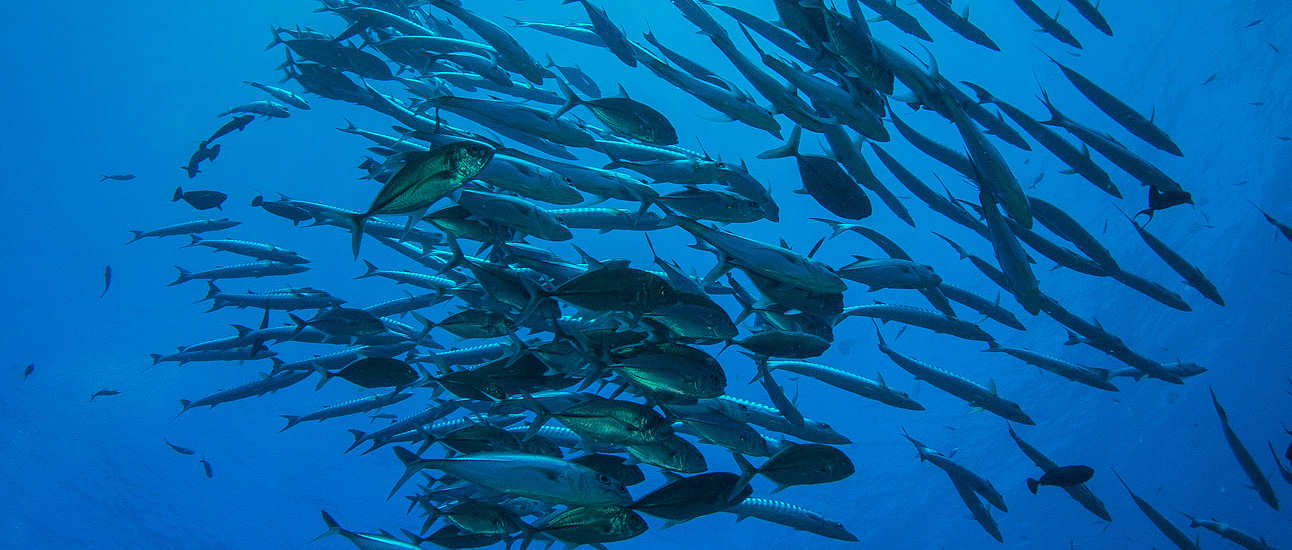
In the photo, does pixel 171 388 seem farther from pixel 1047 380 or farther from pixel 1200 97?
pixel 1200 97

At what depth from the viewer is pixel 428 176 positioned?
95.6 inches

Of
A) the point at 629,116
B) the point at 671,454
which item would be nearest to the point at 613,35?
the point at 629,116

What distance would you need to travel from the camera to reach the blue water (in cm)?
2714

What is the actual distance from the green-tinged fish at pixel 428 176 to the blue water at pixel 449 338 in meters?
24.1

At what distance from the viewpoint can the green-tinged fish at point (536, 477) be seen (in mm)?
2846

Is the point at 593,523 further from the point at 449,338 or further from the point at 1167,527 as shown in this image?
the point at 449,338

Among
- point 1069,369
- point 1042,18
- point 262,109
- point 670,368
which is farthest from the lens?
point 262,109

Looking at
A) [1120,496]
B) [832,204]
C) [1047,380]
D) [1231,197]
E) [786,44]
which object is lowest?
[832,204]

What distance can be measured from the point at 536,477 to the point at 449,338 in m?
28.2

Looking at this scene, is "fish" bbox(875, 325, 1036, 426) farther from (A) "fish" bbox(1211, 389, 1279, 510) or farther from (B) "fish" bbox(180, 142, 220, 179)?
(B) "fish" bbox(180, 142, 220, 179)

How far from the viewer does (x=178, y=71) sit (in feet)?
131

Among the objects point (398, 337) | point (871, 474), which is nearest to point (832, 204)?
point (398, 337)

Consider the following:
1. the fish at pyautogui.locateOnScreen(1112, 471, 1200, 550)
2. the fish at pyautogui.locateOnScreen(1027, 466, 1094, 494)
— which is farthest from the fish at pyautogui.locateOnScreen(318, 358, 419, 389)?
the fish at pyautogui.locateOnScreen(1112, 471, 1200, 550)

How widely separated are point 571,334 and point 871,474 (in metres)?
36.7
